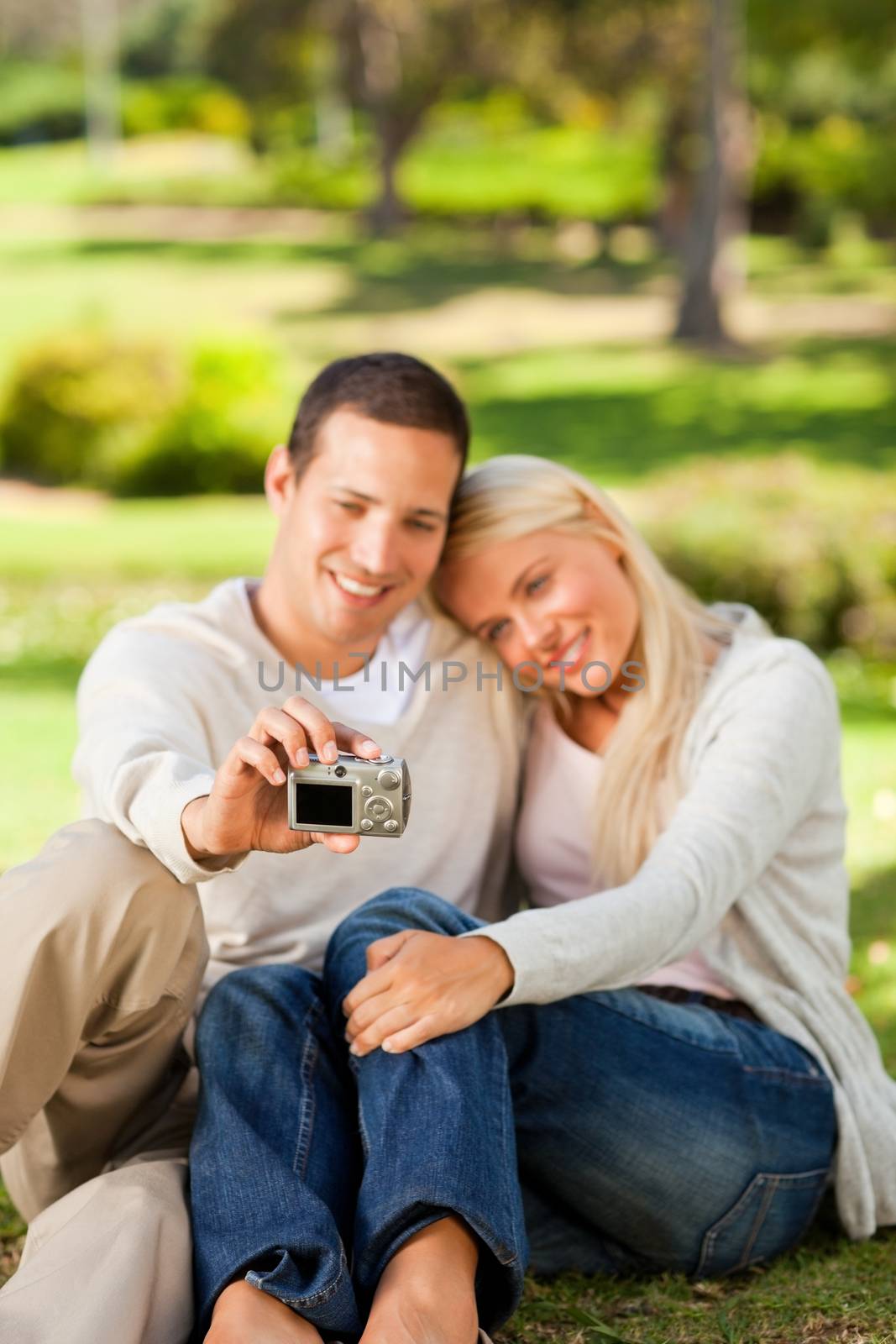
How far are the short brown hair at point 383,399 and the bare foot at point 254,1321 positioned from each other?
1646mm

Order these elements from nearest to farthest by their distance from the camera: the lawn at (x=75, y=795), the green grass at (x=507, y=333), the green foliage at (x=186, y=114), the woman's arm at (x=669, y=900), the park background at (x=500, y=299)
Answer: the woman's arm at (x=669, y=900)
the lawn at (x=75, y=795)
the park background at (x=500, y=299)
the green grass at (x=507, y=333)
the green foliage at (x=186, y=114)

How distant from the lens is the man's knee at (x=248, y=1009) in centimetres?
263

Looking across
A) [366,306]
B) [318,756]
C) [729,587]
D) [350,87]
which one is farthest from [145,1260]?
[350,87]

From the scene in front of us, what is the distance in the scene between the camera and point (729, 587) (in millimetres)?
8758

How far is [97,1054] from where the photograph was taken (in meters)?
2.67

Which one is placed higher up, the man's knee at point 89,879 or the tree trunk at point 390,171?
the man's knee at point 89,879

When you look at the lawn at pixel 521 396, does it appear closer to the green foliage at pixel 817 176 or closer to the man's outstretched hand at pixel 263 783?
the green foliage at pixel 817 176

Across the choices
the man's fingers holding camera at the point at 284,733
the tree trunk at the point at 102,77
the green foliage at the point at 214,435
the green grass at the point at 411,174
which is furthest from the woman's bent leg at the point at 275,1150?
the tree trunk at the point at 102,77

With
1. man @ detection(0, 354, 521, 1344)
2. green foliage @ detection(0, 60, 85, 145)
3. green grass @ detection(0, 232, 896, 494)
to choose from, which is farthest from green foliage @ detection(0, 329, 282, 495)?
green foliage @ detection(0, 60, 85, 145)

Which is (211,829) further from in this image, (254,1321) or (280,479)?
(280,479)

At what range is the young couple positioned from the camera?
241cm

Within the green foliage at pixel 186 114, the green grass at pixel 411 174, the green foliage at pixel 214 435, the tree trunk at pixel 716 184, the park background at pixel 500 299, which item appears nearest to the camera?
the park background at pixel 500 299

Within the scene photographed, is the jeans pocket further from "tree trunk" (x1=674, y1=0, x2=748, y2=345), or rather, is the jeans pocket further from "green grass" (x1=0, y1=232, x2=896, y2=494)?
"tree trunk" (x1=674, y1=0, x2=748, y2=345)

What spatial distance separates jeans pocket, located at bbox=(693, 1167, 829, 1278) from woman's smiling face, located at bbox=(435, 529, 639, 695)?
3.34 ft
